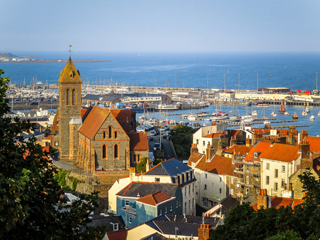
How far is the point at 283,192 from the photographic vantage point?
35156 mm

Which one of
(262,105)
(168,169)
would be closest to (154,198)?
(168,169)

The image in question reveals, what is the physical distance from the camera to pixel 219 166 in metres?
44.8

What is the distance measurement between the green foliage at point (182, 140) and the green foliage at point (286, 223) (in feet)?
135

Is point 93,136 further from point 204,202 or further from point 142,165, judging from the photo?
point 204,202

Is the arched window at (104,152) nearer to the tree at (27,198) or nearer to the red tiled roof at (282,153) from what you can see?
the red tiled roof at (282,153)

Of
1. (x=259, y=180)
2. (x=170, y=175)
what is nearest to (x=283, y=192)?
(x=259, y=180)

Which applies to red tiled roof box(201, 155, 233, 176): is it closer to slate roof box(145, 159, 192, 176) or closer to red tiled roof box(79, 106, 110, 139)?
slate roof box(145, 159, 192, 176)

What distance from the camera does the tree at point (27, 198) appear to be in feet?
39.7

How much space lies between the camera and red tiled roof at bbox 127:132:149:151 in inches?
1970

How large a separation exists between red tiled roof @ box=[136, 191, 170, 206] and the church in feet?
45.7

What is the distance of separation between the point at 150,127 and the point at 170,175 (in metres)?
62.8

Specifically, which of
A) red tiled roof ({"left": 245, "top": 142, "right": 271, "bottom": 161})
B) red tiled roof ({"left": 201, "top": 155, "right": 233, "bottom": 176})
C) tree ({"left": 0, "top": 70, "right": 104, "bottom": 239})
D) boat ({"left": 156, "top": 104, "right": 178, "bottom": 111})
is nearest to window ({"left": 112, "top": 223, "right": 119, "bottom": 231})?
red tiled roof ({"left": 245, "top": 142, "right": 271, "bottom": 161})

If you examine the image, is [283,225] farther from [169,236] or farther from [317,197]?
[169,236]

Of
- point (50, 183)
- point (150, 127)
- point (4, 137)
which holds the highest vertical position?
point (4, 137)
